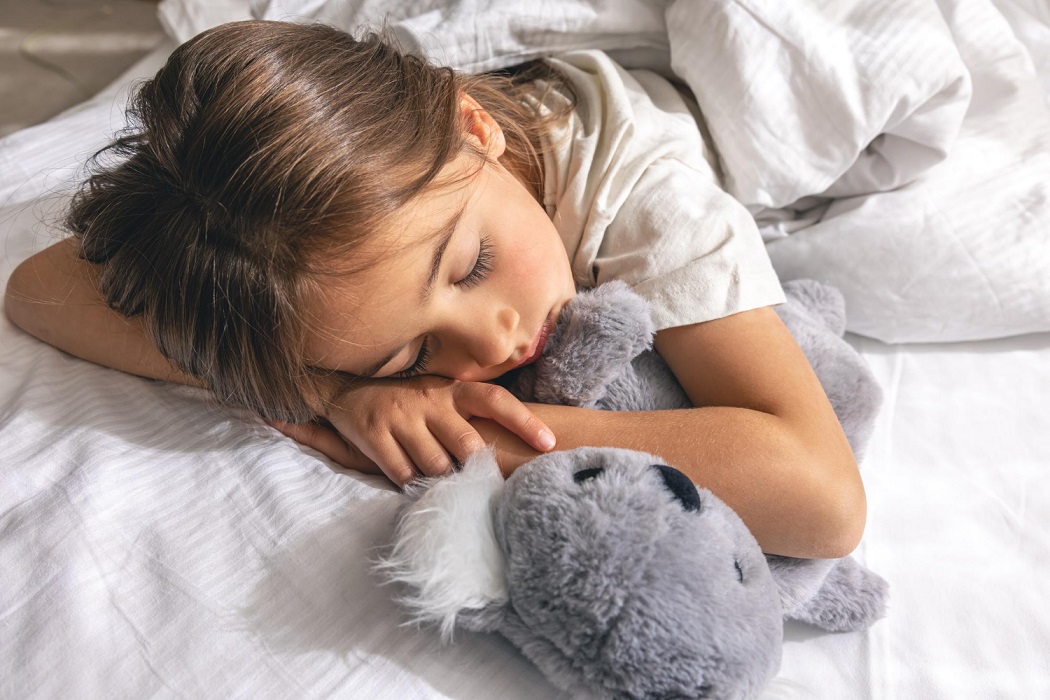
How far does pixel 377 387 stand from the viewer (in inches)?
28.2

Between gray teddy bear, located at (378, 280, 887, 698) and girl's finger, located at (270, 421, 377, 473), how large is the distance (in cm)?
16

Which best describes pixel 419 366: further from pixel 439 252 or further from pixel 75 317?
pixel 75 317

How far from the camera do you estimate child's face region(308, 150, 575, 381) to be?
0.61m

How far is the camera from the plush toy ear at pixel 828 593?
641 millimetres

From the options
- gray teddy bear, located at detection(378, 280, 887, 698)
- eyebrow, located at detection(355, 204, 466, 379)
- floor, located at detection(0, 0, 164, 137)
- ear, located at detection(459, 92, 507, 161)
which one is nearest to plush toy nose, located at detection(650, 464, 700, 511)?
gray teddy bear, located at detection(378, 280, 887, 698)

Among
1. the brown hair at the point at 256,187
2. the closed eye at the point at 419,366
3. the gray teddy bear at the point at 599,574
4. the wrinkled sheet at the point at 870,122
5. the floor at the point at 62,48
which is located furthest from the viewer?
the floor at the point at 62,48

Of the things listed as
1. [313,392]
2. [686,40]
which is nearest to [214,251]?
[313,392]

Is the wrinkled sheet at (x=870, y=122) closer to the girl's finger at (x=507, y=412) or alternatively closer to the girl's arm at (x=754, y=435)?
the girl's arm at (x=754, y=435)

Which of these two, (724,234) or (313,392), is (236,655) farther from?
(724,234)

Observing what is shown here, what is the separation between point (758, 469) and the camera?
619mm

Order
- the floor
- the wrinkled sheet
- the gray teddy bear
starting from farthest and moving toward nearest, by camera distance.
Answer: the floor → the wrinkled sheet → the gray teddy bear

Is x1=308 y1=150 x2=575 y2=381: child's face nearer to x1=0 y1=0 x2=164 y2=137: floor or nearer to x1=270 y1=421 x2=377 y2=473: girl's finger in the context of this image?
x1=270 y1=421 x2=377 y2=473: girl's finger

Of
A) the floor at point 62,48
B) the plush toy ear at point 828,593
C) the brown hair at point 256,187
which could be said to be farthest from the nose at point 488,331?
the floor at point 62,48

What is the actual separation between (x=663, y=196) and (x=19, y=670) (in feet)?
2.04
